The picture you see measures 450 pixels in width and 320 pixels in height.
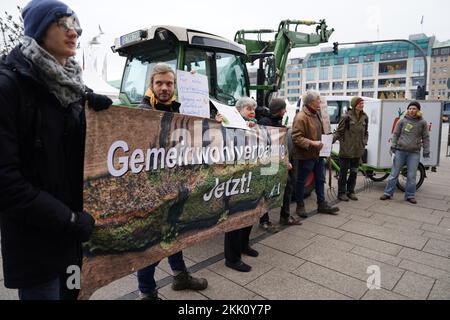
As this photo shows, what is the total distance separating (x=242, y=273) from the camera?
329 cm

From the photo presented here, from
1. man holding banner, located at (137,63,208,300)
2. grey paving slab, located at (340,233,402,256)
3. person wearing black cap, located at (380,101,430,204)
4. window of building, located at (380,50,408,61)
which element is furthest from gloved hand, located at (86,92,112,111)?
window of building, located at (380,50,408,61)

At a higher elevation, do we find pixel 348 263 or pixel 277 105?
pixel 277 105

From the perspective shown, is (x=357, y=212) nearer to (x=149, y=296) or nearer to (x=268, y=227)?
(x=268, y=227)

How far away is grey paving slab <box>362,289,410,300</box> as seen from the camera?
111 inches

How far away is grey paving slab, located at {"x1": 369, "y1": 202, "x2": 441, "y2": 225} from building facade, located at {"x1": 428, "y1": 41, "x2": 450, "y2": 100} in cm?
9067

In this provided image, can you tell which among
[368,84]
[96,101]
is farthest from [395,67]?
[96,101]

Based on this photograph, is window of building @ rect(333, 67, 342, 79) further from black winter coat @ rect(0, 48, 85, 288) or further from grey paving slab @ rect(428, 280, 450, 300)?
black winter coat @ rect(0, 48, 85, 288)

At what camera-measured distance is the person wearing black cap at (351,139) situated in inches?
238

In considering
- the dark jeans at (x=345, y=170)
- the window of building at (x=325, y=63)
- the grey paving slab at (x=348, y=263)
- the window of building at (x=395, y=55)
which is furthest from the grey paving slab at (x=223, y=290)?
the window of building at (x=325, y=63)

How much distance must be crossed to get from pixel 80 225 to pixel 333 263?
2906 millimetres

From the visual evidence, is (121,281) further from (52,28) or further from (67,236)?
(52,28)

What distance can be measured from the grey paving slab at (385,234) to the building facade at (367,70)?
76245 mm

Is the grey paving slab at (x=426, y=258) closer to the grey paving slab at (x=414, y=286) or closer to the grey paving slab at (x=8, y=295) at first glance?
the grey paving slab at (x=414, y=286)
